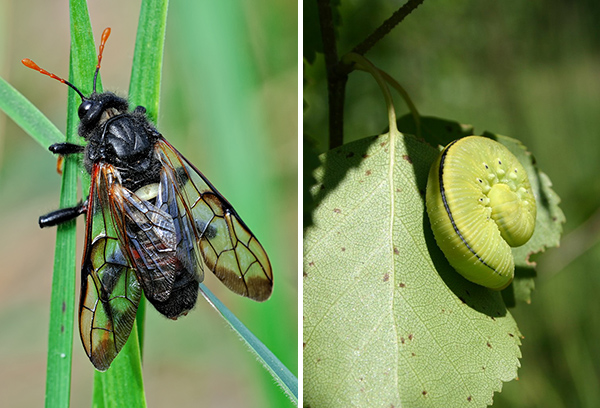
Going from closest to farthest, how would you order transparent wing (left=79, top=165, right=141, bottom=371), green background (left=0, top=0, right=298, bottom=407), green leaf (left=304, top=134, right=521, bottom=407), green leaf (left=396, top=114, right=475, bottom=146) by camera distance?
green leaf (left=304, top=134, right=521, bottom=407) → transparent wing (left=79, top=165, right=141, bottom=371) → green leaf (left=396, top=114, right=475, bottom=146) → green background (left=0, top=0, right=298, bottom=407)

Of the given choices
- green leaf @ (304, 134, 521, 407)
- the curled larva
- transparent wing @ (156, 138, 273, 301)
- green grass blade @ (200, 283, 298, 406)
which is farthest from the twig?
green grass blade @ (200, 283, 298, 406)

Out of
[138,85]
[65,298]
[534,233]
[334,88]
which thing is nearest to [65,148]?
[138,85]

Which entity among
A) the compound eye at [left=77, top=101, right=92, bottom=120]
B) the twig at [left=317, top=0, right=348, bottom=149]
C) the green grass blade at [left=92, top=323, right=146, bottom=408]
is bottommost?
the green grass blade at [left=92, top=323, right=146, bottom=408]

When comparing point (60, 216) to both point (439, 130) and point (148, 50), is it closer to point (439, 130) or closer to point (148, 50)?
point (148, 50)

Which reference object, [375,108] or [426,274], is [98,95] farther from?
[375,108]

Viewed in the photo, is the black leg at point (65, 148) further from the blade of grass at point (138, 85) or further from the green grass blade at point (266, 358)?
the green grass blade at point (266, 358)

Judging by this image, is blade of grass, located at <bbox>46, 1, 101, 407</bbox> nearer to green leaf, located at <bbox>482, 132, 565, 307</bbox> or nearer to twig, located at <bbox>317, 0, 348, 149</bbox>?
twig, located at <bbox>317, 0, 348, 149</bbox>
